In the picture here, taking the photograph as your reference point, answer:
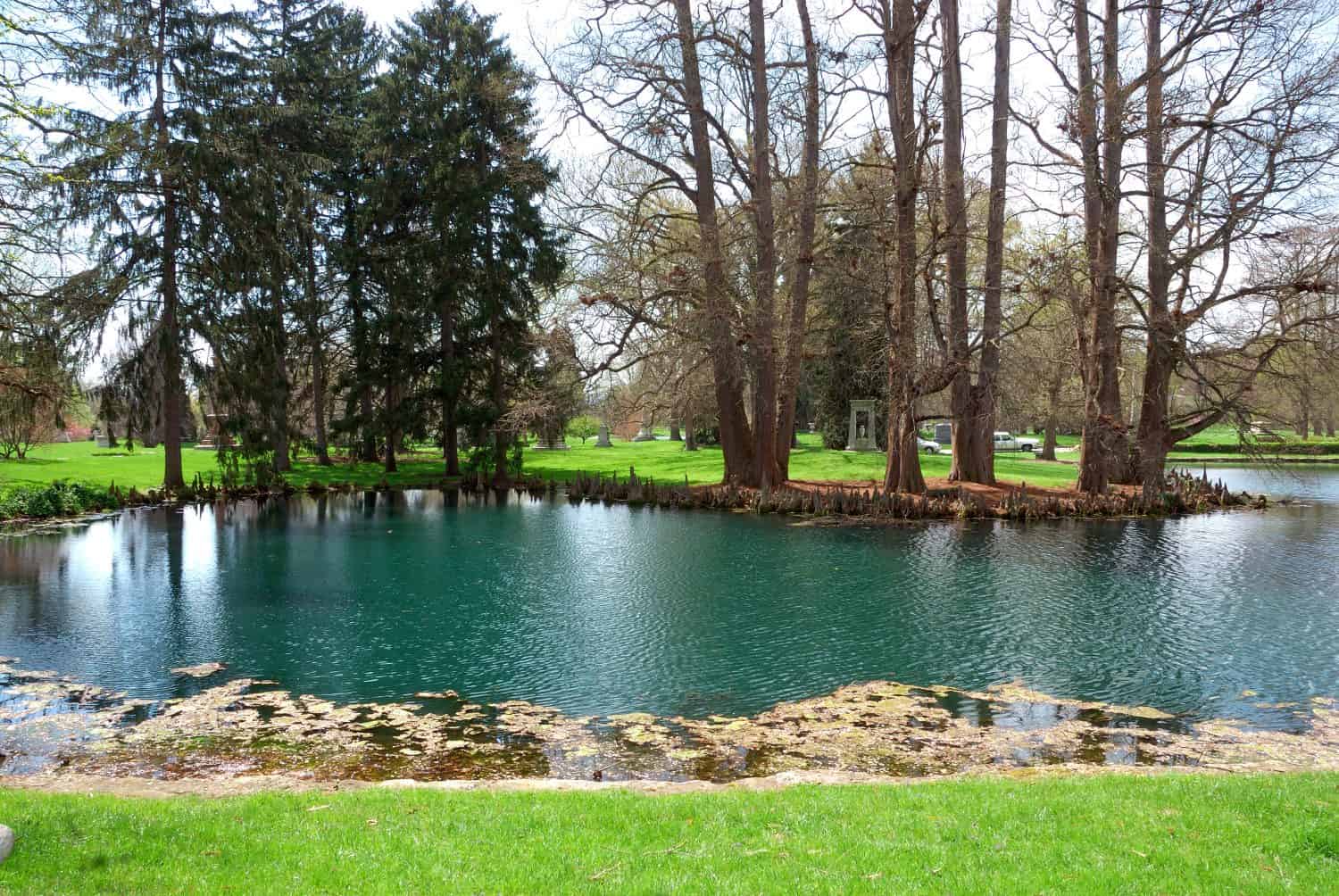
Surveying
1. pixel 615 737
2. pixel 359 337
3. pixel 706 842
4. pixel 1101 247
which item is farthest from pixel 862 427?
pixel 706 842

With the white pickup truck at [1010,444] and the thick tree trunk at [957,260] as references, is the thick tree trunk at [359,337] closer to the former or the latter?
the thick tree trunk at [957,260]

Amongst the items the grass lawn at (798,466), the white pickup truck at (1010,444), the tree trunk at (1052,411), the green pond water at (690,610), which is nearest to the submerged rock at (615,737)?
the green pond water at (690,610)

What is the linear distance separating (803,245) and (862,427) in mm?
14478

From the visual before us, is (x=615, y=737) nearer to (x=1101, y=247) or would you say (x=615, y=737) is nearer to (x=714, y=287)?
(x=714, y=287)

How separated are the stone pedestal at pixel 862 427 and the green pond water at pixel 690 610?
15.2m

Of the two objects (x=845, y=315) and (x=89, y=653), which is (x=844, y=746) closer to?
(x=89, y=653)

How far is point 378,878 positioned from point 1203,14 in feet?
82.8

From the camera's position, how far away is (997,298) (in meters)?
24.5

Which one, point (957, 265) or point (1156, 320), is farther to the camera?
point (957, 265)

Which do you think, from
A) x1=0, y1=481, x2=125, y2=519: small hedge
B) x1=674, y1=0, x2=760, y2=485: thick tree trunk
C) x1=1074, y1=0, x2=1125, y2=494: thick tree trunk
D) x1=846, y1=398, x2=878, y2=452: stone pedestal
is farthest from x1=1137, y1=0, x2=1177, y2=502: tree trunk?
x1=0, y1=481, x2=125, y2=519: small hedge

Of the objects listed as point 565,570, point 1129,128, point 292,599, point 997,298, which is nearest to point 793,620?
point 565,570

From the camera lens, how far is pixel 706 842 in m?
4.82

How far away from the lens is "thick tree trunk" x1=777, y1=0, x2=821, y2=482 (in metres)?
24.4

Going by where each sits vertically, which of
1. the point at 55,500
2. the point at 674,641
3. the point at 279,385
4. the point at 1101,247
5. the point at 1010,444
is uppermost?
the point at 1101,247
